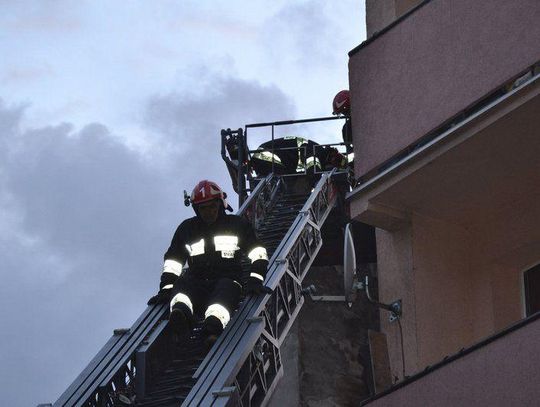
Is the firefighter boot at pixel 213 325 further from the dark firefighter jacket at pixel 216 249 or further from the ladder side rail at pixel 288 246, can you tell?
the dark firefighter jacket at pixel 216 249

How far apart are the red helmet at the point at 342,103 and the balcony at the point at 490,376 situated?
7805 mm

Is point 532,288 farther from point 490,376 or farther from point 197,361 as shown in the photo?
point 197,361

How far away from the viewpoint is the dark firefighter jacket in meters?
12.6

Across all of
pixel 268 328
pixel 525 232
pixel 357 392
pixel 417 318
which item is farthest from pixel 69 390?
pixel 357 392

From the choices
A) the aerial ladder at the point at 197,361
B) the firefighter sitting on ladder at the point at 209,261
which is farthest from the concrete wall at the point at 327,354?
the firefighter sitting on ladder at the point at 209,261

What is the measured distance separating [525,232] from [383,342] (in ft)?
5.28

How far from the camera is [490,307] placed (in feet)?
38.1

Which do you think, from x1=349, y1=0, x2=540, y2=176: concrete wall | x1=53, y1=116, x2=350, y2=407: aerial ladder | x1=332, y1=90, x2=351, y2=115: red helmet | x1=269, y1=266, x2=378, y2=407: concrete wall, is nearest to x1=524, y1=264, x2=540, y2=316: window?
x1=349, y1=0, x2=540, y2=176: concrete wall

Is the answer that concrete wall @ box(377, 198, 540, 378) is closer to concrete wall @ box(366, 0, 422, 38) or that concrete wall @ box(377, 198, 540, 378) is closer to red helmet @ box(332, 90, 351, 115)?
concrete wall @ box(366, 0, 422, 38)

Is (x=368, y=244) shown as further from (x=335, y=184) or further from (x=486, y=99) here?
(x=486, y=99)

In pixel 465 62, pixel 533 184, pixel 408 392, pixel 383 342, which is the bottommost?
pixel 408 392

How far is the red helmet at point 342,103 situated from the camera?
1742 centimetres

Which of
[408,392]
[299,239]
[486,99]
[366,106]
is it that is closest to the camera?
[408,392]

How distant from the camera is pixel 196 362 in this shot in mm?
11820
